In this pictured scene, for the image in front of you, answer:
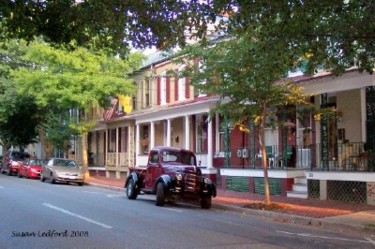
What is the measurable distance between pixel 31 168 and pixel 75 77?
776 centimetres

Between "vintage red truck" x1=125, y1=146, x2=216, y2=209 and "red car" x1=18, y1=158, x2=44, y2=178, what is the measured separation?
16.5m

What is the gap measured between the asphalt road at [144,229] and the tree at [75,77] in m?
14.7

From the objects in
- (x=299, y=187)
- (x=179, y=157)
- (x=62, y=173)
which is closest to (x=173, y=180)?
(x=179, y=157)

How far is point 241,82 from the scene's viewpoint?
15969 millimetres

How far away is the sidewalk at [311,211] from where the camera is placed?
44.2 feet

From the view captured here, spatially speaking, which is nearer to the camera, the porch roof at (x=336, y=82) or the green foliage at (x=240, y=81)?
the green foliage at (x=240, y=81)

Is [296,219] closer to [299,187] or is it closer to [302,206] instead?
[302,206]

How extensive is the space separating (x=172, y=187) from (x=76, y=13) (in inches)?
333

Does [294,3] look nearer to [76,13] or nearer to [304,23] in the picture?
[304,23]

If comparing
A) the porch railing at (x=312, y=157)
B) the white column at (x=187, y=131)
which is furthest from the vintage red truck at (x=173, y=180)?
the white column at (x=187, y=131)

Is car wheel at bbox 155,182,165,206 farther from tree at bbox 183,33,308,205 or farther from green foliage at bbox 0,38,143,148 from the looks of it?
green foliage at bbox 0,38,143,148

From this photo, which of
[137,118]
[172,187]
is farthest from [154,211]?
[137,118]

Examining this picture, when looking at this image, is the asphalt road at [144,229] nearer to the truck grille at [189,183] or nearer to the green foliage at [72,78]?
the truck grille at [189,183]

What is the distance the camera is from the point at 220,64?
53.1 ft
